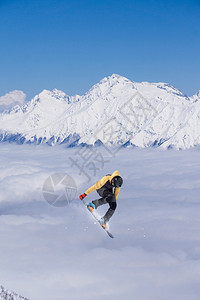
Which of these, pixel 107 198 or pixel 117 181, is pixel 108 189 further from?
Result: pixel 117 181

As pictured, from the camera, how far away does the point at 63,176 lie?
10.7 m

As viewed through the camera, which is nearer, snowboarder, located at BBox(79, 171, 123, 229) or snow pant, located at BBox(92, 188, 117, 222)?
snowboarder, located at BBox(79, 171, 123, 229)

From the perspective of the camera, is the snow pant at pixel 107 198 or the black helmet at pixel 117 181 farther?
the snow pant at pixel 107 198

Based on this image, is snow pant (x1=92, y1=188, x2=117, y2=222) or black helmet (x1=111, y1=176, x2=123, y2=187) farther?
snow pant (x1=92, y1=188, x2=117, y2=222)

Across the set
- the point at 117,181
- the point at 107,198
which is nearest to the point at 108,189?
the point at 107,198

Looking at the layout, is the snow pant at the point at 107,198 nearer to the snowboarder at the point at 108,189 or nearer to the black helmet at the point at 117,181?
the snowboarder at the point at 108,189

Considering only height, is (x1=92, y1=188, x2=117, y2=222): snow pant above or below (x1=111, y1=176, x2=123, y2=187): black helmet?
below

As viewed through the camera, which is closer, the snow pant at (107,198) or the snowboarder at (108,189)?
the snowboarder at (108,189)

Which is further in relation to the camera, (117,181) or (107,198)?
(107,198)

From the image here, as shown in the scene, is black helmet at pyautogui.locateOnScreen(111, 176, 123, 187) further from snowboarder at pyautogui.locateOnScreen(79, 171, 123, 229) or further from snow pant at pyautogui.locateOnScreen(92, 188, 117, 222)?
snow pant at pyautogui.locateOnScreen(92, 188, 117, 222)

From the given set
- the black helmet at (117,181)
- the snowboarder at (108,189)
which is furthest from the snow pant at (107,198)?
the black helmet at (117,181)

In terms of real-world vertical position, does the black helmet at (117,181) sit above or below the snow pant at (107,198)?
above

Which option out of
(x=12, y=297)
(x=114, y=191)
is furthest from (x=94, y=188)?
(x=12, y=297)

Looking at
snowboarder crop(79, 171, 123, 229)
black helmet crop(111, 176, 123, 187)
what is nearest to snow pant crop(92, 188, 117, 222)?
snowboarder crop(79, 171, 123, 229)
